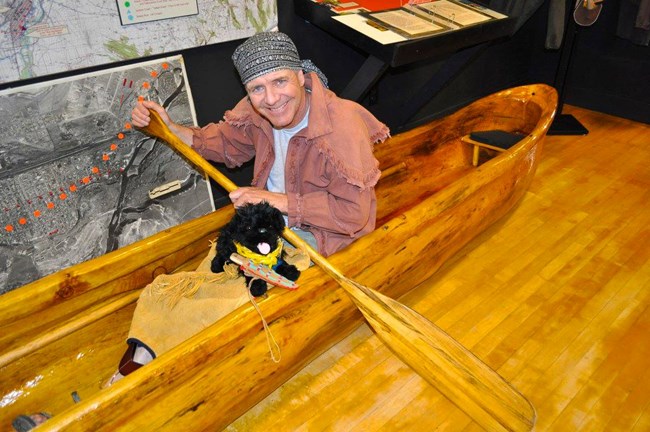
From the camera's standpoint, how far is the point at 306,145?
1.96 metres

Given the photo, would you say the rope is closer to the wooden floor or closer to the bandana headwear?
the wooden floor

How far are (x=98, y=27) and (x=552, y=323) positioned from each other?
2.48 meters

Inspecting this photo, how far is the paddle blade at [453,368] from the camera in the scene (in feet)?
5.73

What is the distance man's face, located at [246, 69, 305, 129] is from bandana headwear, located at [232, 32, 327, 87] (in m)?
0.02

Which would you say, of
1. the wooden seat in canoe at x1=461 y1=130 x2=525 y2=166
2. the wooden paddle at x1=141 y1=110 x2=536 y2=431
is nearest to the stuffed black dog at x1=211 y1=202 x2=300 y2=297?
the wooden paddle at x1=141 y1=110 x2=536 y2=431

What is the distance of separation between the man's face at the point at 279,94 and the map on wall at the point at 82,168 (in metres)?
0.95

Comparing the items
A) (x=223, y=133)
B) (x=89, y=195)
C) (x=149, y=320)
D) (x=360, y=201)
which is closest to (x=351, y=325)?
(x=360, y=201)

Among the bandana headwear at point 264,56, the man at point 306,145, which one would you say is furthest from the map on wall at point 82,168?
the bandana headwear at point 264,56

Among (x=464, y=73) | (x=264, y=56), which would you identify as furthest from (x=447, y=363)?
(x=464, y=73)

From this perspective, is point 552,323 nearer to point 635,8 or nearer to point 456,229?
point 456,229

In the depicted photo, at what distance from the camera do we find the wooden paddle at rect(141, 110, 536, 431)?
1.75 metres

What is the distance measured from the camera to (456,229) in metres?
2.51

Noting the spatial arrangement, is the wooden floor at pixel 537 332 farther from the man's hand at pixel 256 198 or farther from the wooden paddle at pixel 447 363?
the man's hand at pixel 256 198

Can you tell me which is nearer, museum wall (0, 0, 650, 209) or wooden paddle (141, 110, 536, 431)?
wooden paddle (141, 110, 536, 431)
